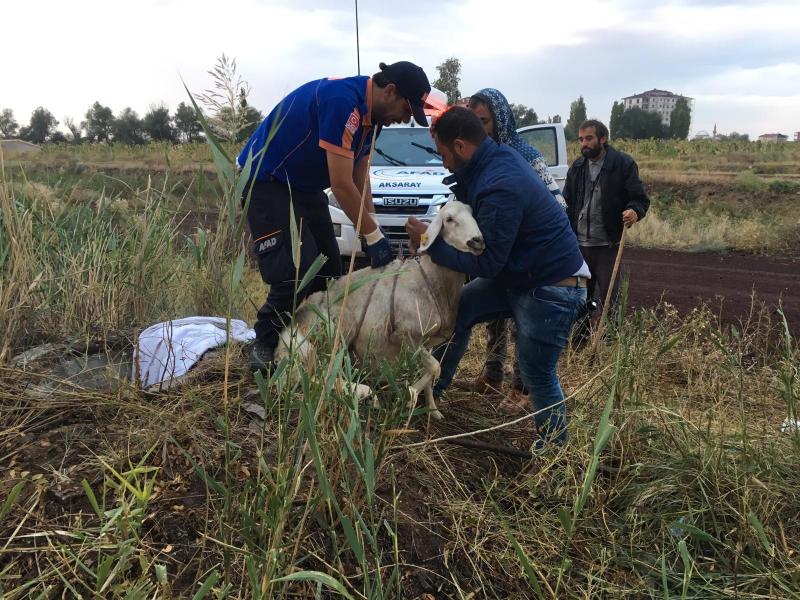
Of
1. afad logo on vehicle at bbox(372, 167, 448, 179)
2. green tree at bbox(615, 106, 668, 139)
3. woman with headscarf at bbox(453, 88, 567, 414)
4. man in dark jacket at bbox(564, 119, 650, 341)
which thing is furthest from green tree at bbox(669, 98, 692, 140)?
woman with headscarf at bbox(453, 88, 567, 414)

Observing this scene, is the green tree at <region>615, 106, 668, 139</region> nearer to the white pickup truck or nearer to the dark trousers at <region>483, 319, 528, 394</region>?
the white pickup truck

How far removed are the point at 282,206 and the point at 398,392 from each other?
52.4 inches

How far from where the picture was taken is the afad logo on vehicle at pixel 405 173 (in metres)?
7.42

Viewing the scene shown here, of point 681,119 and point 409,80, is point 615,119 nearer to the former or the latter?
point 681,119

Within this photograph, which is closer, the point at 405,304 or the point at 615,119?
the point at 405,304

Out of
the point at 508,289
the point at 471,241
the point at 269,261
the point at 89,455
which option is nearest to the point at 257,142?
the point at 269,261

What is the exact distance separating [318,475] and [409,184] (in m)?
5.98

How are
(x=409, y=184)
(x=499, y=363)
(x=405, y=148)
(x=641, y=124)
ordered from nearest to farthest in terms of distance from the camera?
(x=499, y=363)
(x=409, y=184)
(x=405, y=148)
(x=641, y=124)

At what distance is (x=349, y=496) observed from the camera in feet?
6.36

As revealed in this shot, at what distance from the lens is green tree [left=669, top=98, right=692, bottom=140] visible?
65375 millimetres

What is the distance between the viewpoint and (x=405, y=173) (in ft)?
24.6

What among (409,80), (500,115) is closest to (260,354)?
(409,80)

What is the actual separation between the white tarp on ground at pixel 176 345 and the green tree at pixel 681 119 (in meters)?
69.7

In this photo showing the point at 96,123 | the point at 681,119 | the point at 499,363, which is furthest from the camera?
the point at 681,119
